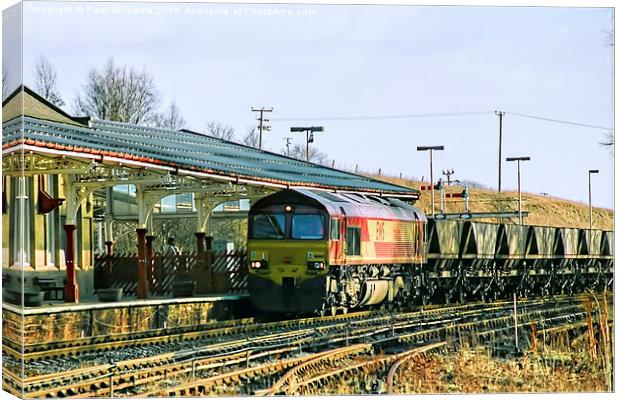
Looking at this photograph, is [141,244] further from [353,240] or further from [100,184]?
[353,240]

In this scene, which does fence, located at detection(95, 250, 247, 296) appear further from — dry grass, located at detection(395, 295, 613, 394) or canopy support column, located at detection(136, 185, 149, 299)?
dry grass, located at detection(395, 295, 613, 394)

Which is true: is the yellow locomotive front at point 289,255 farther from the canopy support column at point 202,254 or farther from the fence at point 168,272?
the canopy support column at point 202,254

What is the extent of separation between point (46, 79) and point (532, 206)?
9.68m

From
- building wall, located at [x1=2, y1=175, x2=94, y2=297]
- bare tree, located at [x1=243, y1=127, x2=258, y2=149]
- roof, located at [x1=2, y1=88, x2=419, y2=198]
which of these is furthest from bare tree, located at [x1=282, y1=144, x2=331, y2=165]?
building wall, located at [x1=2, y1=175, x2=94, y2=297]

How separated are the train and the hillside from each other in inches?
26.4

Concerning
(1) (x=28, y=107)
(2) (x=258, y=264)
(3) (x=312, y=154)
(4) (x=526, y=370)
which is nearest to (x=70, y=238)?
(2) (x=258, y=264)

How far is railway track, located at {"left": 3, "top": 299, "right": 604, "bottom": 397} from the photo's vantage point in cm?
1521

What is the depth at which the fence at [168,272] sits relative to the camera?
22.5m

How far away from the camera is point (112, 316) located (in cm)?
1986

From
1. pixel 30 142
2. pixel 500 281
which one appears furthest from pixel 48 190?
pixel 500 281

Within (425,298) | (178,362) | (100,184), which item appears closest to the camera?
(178,362)

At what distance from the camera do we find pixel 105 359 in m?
17.3

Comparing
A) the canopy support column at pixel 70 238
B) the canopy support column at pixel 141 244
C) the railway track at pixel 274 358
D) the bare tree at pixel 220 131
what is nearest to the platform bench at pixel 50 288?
the canopy support column at pixel 70 238

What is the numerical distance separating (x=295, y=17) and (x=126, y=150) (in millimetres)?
4615
